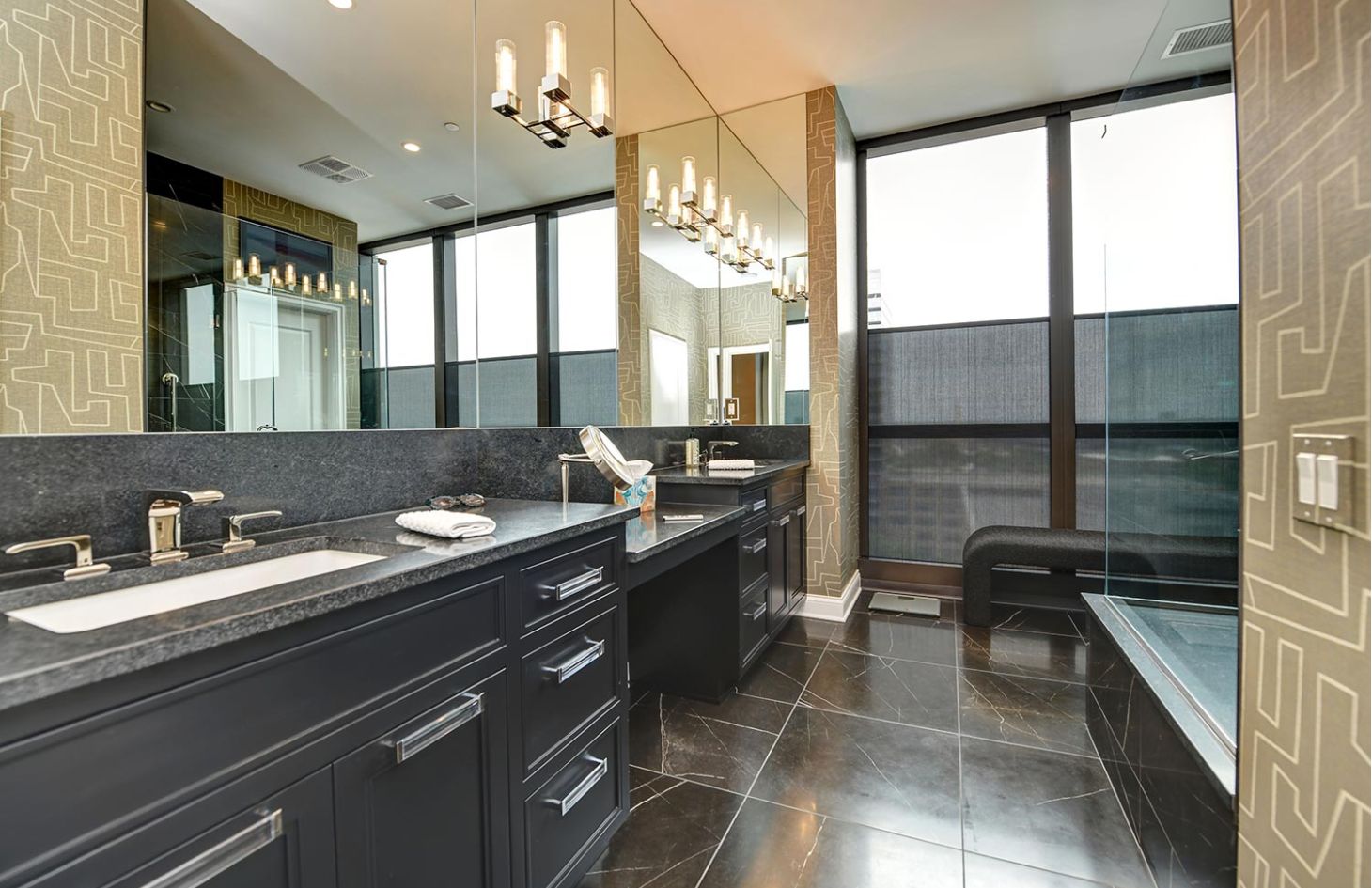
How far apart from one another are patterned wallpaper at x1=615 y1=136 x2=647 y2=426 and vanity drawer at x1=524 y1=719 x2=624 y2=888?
153cm

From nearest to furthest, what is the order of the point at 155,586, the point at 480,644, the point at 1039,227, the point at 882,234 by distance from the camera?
the point at 155,586
the point at 480,644
the point at 1039,227
the point at 882,234

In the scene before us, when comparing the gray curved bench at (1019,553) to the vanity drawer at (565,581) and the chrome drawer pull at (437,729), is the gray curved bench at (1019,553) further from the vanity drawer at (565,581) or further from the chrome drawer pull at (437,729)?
the chrome drawer pull at (437,729)

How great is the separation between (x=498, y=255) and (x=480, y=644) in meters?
1.46

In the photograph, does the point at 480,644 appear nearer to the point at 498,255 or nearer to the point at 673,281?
the point at 498,255

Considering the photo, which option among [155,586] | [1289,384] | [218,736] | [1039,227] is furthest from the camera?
[1039,227]

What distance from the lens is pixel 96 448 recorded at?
3.50 feet

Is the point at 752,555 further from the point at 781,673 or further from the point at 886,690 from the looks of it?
the point at 886,690

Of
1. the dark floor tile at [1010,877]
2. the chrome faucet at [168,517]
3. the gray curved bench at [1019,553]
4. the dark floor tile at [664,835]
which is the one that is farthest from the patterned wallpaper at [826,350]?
the chrome faucet at [168,517]

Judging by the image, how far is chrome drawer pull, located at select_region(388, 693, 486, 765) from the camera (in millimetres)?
973

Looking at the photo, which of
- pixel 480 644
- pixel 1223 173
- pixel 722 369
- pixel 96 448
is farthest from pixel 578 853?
pixel 722 369

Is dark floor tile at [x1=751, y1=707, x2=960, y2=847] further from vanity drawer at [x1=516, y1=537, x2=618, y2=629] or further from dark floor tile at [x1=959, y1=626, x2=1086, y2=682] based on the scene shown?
vanity drawer at [x1=516, y1=537, x2=618, y2=629]

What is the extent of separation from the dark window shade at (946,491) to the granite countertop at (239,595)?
10.4ft

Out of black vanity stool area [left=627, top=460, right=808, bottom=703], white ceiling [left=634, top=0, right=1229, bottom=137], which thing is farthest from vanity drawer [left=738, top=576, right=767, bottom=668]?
white ceiling [left=634, top=0, right=1229, bottom=137]

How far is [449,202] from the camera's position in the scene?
1.91 metres
